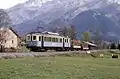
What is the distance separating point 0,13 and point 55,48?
3182 cm

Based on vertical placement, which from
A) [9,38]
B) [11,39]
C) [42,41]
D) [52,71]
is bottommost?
[52,71]

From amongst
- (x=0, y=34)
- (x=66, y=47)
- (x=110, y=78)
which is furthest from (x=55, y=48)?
(x=110, y=78)

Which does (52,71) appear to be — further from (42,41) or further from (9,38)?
(9,38)

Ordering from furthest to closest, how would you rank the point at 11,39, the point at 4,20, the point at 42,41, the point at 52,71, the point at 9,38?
the point at 4,20
the point at 11,39
the point at 9,38
the point at 42,41
the point at 52,71

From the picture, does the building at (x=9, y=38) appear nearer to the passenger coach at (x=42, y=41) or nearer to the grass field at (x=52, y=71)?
the passenger coach at (x=42, y=41)

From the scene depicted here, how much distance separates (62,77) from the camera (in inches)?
882

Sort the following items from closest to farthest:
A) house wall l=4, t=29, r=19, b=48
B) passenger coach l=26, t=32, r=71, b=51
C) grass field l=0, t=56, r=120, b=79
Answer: grass field l=0, t=56, r=120, b=79
passenger coach l=26, t=32, r=71, b=51
house wall l=4, t=29, r=19, b=48

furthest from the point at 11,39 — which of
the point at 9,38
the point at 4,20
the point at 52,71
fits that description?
the point at 52,71

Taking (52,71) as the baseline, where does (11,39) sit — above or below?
above

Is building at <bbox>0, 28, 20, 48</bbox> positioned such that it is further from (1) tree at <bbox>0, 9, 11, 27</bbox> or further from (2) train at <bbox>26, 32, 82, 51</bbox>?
(2) train at <bbox>26, 32, 82, 51</bbox>

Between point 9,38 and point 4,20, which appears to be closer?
point 9,38

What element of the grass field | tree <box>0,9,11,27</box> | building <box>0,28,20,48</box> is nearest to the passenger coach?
building <box>0,28,20,48</box>

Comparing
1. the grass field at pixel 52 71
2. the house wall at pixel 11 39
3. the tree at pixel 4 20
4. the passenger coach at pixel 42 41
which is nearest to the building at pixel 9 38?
the house wall at pixel 11 39

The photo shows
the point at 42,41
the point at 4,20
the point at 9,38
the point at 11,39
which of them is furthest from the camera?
the point at 4,20
